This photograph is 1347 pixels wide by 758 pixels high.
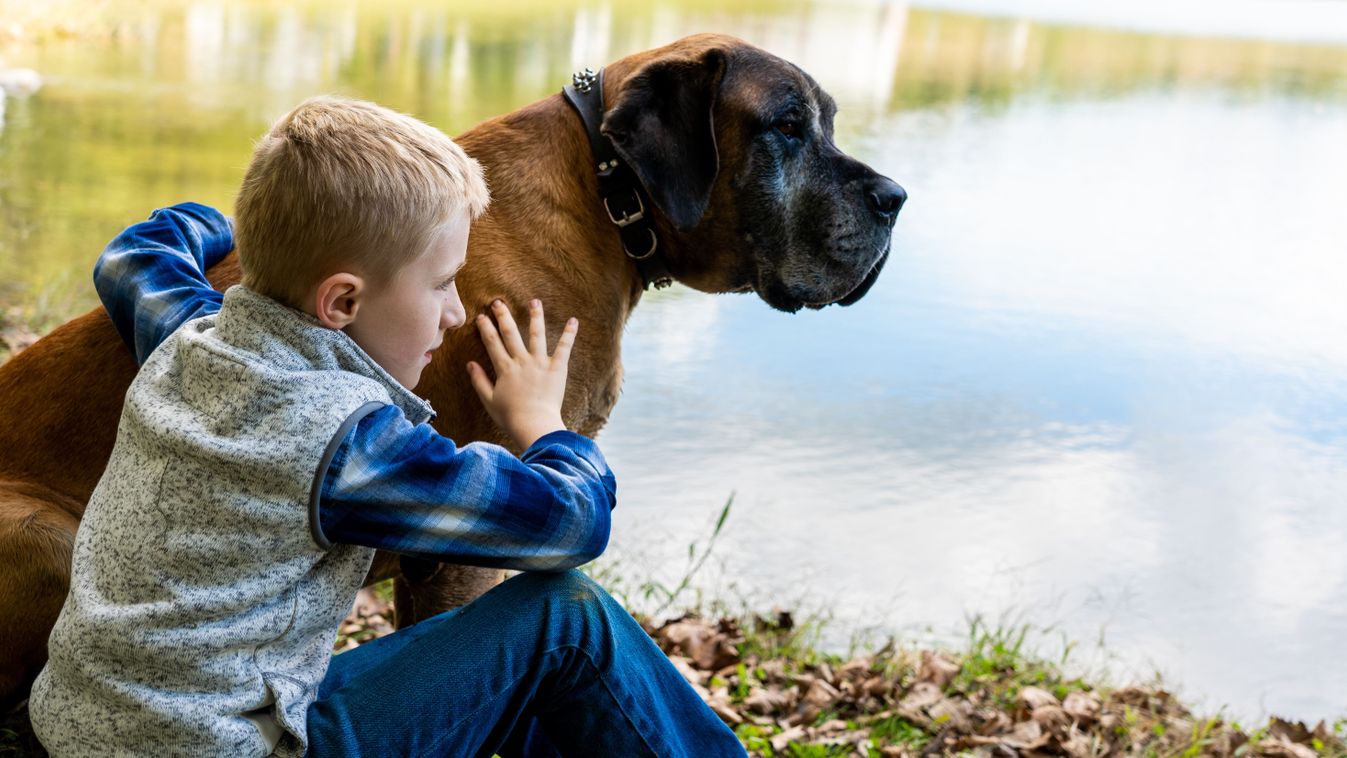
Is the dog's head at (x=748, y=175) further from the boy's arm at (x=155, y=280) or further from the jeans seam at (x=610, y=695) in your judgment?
the jeans seam at (x=610, y=695)

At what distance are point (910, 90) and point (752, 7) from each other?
6.96m

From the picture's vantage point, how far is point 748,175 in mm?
2914

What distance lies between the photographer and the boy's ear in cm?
190

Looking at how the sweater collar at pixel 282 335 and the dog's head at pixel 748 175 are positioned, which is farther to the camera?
the dog's head at pixel 748 175

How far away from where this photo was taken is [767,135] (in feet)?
9.51

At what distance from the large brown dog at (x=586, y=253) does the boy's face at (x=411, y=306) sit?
558mm

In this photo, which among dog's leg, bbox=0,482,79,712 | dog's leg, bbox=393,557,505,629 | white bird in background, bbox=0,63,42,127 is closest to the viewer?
dog's leg, bbox=0,482,79,712

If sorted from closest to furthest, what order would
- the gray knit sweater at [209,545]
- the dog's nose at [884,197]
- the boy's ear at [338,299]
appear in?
1. the gray knit sweater at [209,545]
2. the boy's ear at [338,299]
3. the dog's nose at [884,197]

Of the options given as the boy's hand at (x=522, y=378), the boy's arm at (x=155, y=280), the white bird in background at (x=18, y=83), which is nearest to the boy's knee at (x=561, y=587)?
the boy's hand at (x=522, y=378)

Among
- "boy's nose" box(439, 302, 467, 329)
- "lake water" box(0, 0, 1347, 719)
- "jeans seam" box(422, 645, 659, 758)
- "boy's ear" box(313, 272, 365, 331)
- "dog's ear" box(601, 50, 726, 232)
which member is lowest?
"lake water" box(0, 0, 1347, 719)

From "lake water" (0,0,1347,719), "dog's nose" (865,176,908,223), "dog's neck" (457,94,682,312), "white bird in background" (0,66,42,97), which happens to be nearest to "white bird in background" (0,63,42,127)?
"white bird in background" (0,66,42,97)

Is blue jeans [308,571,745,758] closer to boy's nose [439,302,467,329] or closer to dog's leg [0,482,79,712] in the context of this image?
boy's nose [439,302,467,329]

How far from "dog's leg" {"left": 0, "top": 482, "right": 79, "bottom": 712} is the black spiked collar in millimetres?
1235

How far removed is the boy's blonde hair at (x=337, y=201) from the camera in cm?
188
